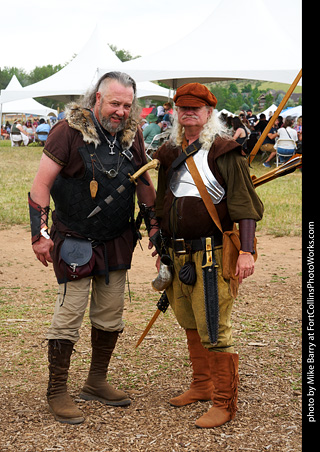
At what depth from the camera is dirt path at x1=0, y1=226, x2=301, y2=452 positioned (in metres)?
3.23

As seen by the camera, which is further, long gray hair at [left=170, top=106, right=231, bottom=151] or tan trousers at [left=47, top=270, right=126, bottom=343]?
tan trousers at [left=47, top=270, right=126, bottom=343]

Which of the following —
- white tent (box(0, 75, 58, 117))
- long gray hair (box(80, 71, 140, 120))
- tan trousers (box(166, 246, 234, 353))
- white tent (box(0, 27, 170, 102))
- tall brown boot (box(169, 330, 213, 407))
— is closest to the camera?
tan trousers (box(166, 246, 234, 353))

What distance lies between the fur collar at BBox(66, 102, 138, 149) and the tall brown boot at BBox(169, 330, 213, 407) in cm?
120

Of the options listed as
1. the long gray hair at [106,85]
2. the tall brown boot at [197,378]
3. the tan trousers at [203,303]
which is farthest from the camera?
the tall brown boot at [197,378]

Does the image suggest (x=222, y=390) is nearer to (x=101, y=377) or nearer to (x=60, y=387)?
(x=101, y=377)

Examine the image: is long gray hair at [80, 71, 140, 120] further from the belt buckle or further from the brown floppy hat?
the belt buckle

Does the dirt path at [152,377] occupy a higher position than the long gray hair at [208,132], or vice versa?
the long gray hair at [208,132]

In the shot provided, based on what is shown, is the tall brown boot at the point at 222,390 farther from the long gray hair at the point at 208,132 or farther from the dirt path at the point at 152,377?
the long gray hair at the point at 208,132

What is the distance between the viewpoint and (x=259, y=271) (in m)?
7.07

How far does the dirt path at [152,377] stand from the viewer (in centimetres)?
323

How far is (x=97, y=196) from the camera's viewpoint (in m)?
3.52

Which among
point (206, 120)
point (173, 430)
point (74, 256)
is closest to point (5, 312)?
point (74, 256)

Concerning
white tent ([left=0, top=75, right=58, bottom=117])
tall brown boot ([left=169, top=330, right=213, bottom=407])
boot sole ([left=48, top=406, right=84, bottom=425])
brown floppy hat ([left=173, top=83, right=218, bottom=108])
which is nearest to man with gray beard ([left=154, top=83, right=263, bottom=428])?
brown floppy hat ([left=173, top=83, right=218, bottom=108])

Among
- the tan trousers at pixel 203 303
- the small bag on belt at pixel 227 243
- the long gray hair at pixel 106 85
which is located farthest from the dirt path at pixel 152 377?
the long gray hair at pixel 106 85
